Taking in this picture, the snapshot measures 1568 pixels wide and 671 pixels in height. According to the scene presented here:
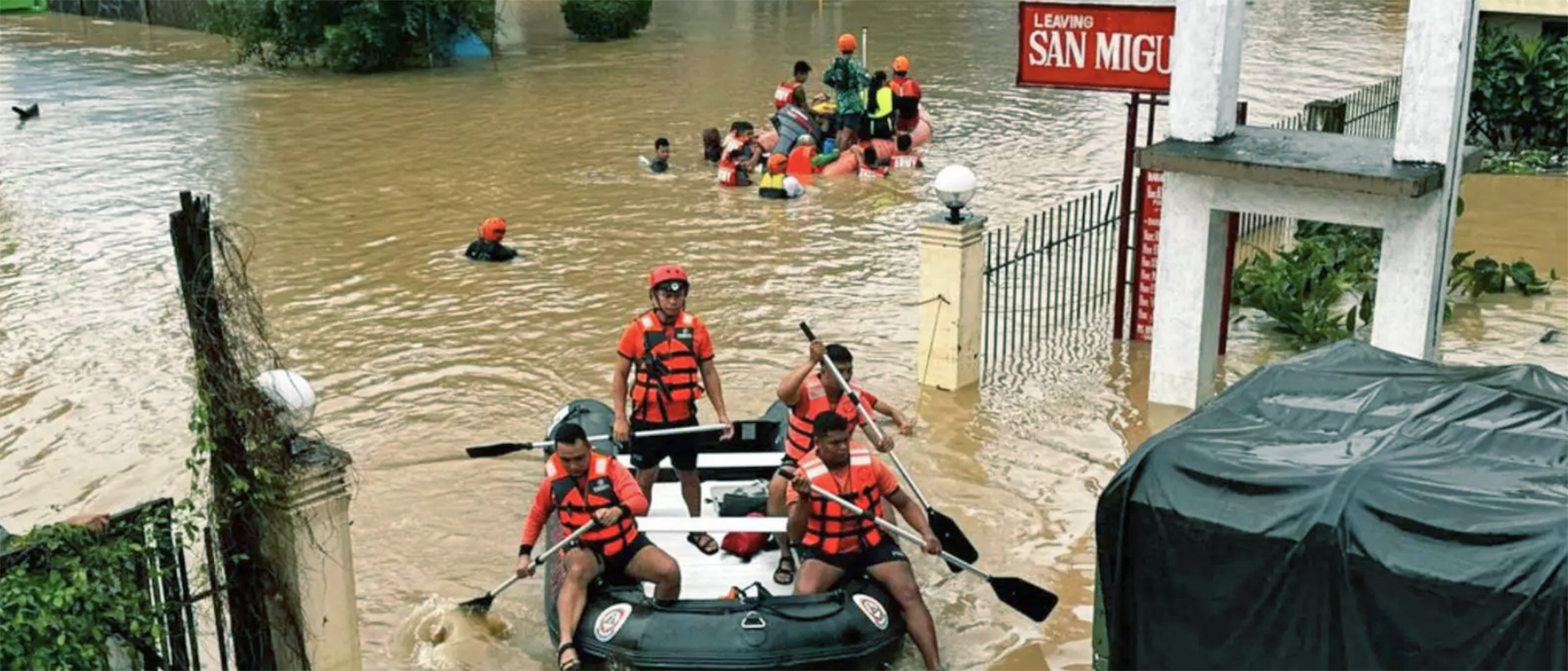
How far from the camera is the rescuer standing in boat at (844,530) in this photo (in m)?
8.30

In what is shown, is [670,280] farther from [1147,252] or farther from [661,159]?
[661,159]

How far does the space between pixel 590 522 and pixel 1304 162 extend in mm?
5995

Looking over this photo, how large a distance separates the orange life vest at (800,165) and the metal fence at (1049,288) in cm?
462

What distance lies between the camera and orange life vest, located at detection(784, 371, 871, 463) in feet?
31.2

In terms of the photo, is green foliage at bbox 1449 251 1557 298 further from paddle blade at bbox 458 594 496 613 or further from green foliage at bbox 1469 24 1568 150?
paddle blade at bbox 458 594 496 613

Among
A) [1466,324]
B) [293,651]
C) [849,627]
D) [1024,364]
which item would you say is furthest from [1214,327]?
[293,651]

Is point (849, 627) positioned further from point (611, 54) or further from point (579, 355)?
point (611, 54)

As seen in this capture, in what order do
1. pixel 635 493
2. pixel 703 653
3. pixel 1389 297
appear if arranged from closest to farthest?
pixel 703 653
pixel 635 493
pixel 1389 297

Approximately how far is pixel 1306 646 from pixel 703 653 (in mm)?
3000

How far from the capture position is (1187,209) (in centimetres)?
1193

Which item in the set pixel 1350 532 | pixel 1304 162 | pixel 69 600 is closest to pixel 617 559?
pixel 69 600

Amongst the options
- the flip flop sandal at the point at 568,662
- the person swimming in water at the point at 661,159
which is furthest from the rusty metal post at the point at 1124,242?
the person swimming in water at the point at 661,159

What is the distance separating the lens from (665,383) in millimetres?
9836

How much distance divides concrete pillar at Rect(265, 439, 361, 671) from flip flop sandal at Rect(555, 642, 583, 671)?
1.12m
